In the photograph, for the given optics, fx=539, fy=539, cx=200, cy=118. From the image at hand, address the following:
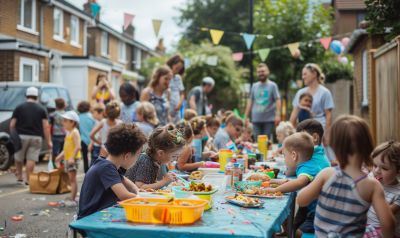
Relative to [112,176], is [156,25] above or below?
above

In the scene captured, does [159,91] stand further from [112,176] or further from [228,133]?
[112,176]

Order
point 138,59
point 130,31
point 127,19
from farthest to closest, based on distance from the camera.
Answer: point 138,59
point 130,31
point 127,19

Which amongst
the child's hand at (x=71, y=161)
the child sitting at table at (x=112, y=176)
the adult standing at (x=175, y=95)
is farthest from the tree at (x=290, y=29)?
the child sitting at table at (x=112, y=176)

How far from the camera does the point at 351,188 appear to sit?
313 cm

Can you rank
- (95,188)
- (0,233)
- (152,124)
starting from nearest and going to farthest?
(95,188) < (0,233) < (152,124)

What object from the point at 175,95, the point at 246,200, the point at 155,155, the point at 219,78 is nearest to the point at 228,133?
the point at 175,95

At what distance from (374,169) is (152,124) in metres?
4.02

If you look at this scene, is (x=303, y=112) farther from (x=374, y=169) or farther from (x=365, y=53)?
(x=365, y=53)

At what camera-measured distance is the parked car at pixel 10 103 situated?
12520mm

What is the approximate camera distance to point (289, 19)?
80.6 feet

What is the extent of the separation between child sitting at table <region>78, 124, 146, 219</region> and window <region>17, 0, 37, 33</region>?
17.4 m

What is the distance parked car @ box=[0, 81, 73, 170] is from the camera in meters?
12.5

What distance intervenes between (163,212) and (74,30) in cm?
2818

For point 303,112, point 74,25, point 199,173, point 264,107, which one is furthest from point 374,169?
point 74,25
